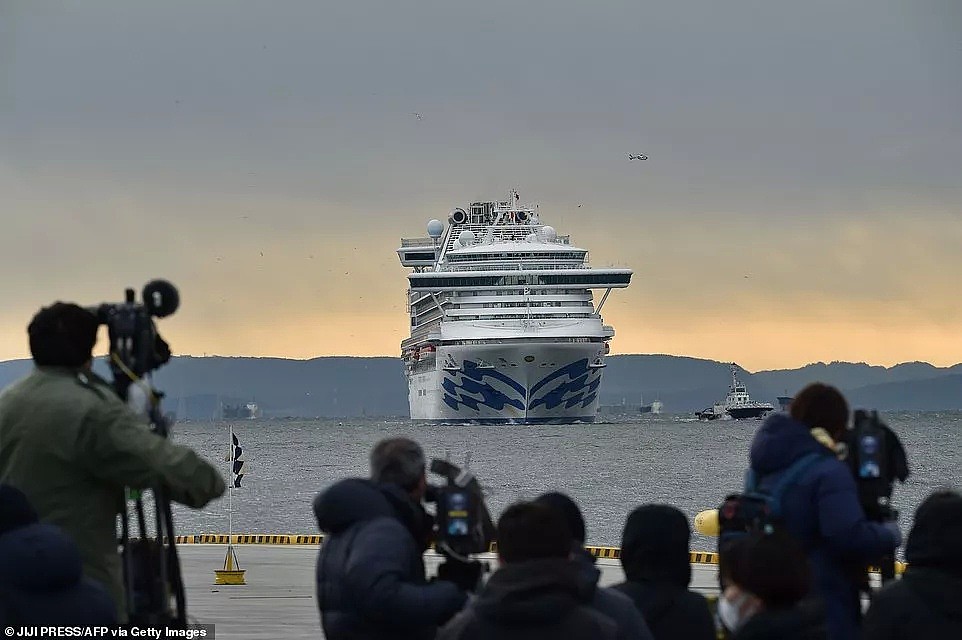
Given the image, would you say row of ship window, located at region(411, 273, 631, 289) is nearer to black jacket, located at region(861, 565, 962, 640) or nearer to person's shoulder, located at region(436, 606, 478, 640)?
black jacket, located at region(861, 565, 962, 640)

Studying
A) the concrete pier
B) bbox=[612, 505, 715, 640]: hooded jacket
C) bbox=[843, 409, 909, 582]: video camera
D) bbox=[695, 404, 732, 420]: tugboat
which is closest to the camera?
bbox=[612, 505, 715, 640]: hooded jacket

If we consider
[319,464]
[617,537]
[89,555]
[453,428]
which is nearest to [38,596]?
[89,555]

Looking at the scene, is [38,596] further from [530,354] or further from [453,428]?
[453,428]

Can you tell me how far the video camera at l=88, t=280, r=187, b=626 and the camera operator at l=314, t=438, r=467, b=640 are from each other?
51 cm

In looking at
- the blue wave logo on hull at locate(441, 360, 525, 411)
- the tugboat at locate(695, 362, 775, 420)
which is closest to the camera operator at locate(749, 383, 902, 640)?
the blue wave logo on hull at locate(441, 360, 525, 411)

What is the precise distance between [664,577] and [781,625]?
1.12m

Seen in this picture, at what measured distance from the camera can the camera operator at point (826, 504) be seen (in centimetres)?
591

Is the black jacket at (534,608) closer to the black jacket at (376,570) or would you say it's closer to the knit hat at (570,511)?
the black jacket at (376,570)

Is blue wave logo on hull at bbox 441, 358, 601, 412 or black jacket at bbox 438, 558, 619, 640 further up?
blue wave logo on hull at bbox 441, 358, 601, 412

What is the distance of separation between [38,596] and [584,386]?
8396cm

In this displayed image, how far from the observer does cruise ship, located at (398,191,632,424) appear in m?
82.4

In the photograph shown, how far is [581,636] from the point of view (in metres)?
4.53

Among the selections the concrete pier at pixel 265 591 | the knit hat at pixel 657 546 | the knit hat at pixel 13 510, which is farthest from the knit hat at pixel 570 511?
the concrete pier at pixel 265 591

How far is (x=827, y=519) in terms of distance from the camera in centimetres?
591
